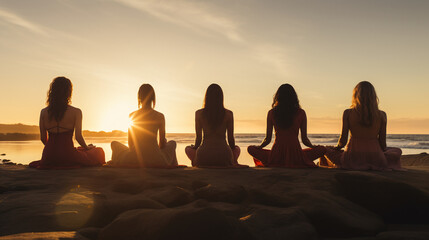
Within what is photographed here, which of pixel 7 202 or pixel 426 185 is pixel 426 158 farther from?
pixel 7 202

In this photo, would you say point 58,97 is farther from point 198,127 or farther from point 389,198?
point 389,198

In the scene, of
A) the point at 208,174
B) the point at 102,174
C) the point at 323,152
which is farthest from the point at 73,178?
the point at 323,152

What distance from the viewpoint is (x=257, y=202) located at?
450 centimetres

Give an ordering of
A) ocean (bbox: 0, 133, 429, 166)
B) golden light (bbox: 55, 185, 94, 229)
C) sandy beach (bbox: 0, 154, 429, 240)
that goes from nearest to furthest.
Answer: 1. sandy beach (bbox: 0, 154, 429, 240)
2. golden light (bbox: 55, 185, 94, 229)
3. ocean (bbox: 0, 133, 429, 166)

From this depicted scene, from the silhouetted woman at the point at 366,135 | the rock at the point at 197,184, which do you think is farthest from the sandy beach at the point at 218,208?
the silhouetted woman at the point at 366,135

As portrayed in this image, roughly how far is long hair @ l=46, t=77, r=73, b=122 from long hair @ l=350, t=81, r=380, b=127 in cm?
613

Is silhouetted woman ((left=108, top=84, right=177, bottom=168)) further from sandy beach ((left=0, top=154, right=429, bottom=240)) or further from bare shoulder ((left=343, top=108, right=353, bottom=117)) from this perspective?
bare shoulder ((left=343, top=108, right=353, bottom=117))

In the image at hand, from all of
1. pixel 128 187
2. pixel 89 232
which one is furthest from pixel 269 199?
pixel 89 232

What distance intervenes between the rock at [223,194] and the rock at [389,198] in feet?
4.73

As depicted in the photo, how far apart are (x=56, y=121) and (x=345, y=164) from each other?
6.35 metres

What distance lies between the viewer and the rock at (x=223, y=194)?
4488 mm

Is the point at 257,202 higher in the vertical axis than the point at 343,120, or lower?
lower

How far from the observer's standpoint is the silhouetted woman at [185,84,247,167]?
777 centimetres

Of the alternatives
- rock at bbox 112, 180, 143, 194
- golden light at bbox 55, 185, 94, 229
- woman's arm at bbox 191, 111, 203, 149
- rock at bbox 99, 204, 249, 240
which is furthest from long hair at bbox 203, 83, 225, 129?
rock at bbox 99, 204, 249, 240
